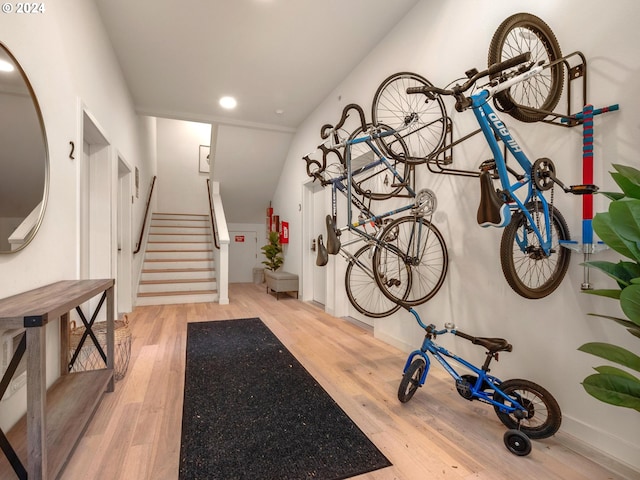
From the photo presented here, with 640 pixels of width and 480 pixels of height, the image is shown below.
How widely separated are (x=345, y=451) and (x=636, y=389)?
1219 millimetres

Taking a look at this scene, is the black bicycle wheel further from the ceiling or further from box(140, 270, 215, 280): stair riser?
box(140, 270, 215, 280): stair riser

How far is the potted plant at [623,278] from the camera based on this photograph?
97 centimetres

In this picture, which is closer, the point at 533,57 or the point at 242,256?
the point at 533,57

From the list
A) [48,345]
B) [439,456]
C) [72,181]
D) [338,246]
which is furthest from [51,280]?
[439,456]

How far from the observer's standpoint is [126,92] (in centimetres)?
418

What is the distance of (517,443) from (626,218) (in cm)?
124

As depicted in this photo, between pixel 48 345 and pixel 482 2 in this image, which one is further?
pixel 482 2

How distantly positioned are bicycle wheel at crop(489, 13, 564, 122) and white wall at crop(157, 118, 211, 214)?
7.87m

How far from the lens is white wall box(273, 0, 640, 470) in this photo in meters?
1.51

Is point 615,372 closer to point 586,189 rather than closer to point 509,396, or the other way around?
point 509,396

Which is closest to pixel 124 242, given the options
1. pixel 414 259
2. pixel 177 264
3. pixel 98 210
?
pixel 98 210

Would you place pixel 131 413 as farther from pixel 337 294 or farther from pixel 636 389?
pixel 337 294

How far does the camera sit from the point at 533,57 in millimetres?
1895

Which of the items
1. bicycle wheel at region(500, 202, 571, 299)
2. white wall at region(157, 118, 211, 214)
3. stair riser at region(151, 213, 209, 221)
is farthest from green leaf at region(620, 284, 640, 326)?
white wall at region(157, 118, 211, 214)
